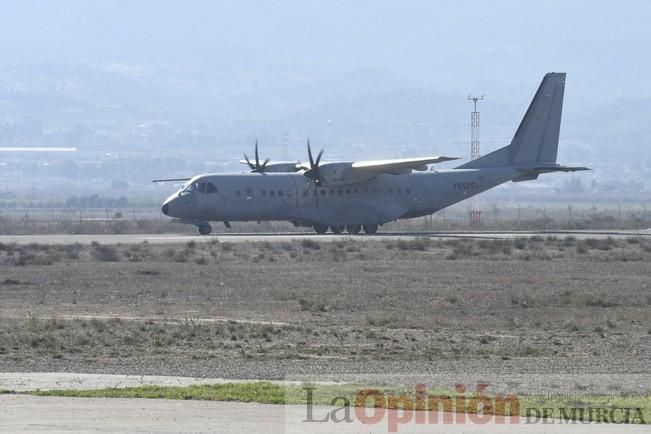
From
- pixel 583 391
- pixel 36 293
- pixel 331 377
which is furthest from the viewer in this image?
pixel 36 293

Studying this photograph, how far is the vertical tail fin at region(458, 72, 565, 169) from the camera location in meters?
62.4

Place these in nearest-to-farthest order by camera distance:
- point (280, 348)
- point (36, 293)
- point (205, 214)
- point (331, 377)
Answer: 1. point (331, 377)
2. point (280, 348)
3. point (36, 293)
4. point (205, 214)

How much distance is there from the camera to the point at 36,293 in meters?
33.2

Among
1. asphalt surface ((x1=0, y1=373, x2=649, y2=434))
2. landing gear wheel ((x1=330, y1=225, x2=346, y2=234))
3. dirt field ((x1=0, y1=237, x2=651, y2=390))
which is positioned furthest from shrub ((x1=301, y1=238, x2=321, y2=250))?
asphalt surface ((x1=0, y1=373, x2=649, y2=434))

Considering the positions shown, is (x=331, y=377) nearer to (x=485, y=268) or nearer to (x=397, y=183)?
(x=485, y=268)

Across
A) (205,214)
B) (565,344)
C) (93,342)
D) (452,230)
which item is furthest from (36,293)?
(452,230)

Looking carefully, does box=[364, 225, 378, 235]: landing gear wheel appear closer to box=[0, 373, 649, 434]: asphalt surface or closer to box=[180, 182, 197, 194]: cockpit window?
box=[180, 182, 197, 194]: cockpit window

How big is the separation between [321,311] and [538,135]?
35060 mm

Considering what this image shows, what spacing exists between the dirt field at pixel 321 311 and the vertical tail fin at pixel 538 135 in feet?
43.5

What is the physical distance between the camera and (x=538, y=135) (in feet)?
205

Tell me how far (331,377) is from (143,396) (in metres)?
3.34

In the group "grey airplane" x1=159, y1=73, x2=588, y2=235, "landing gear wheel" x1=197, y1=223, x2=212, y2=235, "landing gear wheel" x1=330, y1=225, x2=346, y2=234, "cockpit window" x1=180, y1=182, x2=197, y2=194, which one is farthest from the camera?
"landing gear wheel" x1=330, y1=225, x2=346, y2=234

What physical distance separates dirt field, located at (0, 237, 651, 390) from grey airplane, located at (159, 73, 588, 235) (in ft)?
25.5

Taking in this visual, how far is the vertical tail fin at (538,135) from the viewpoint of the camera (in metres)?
62.4
